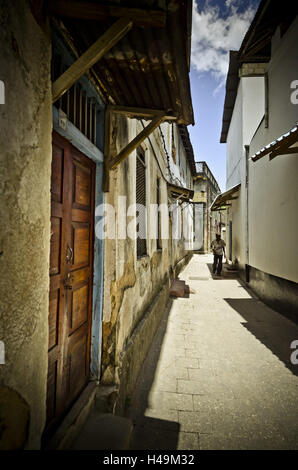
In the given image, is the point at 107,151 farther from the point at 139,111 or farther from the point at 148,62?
the point at 148,62

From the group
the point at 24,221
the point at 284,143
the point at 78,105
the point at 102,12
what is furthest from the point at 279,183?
the point at 24,221

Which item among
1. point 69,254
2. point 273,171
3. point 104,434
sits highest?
point 273,171

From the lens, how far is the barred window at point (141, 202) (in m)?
4.29

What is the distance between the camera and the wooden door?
183 centimetres

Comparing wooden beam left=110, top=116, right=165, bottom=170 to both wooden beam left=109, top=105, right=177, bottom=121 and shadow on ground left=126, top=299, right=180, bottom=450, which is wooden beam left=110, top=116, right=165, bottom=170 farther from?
shadow on ground left=126, top=299, right=180, bottom=450

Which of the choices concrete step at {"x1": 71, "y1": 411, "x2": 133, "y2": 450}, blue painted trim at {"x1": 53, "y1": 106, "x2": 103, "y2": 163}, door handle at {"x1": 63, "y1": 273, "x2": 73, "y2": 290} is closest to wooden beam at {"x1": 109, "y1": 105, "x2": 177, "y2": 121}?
blue painted trim at {"x1": 53, "y1": 106, "x2": 103, "y2": 163}

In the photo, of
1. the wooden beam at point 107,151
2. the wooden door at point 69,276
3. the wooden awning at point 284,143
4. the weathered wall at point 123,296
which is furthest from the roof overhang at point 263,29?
the wooden door at point 69,276

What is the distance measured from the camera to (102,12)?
1418 millimetres

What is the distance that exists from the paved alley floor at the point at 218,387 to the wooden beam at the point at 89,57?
3133 millimetres

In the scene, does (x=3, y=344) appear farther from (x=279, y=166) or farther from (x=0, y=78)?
(x=279, y=166)

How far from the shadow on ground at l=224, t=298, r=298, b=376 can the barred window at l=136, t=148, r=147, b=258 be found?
298cm

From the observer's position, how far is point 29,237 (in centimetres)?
119

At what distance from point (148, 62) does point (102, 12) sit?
574 millimetres

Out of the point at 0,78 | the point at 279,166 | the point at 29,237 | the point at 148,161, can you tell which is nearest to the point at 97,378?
the point at 29,237
